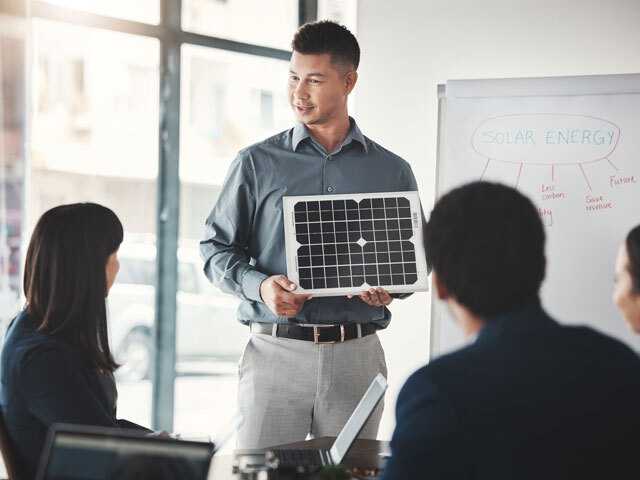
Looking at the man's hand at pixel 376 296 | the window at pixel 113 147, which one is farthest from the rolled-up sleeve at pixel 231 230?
the window at pixel 113 147

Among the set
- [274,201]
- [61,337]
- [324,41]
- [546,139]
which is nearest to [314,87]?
[324,41]

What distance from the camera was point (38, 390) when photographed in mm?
1498

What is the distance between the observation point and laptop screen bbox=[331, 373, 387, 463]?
1.72 m

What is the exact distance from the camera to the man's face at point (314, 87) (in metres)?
2.51

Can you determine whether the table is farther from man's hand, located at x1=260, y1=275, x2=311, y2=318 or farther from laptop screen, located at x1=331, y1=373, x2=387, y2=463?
man's hand, located at x1=260, y1=275, x2=311, y2=318

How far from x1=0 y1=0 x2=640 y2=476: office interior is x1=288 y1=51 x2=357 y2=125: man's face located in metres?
1.22

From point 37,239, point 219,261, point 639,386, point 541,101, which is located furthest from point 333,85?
point 639,386

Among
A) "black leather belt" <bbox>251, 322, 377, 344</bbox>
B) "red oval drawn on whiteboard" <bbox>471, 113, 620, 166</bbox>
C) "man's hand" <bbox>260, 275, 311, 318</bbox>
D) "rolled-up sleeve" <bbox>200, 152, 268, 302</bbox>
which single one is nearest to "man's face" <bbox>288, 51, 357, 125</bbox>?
"rolled-up sleeve" <bbox>200, 152, 268, 302</bbox>

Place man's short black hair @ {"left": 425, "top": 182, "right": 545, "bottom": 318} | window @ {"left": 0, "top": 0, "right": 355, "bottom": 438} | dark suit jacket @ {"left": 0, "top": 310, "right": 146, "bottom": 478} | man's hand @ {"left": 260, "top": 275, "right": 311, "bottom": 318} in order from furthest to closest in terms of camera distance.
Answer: window @ {"left": 0, "top": 0, "right": 355, "bottom": 438} < man's hand @ {"left": 260, "top": 275, "right": 311, "bottom": 318} < dark suit jacket @ {"left": 0, "top": 310, "right": 146, "bottom": 478} < man's short black hair @ {"left": 425, "top": 182, "right": 545, "bottom": 318}

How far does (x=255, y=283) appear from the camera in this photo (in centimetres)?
235

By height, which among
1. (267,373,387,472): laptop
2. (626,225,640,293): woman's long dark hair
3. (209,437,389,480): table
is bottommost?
(209,437,389,480): table

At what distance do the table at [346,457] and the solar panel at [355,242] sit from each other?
0.52 meters

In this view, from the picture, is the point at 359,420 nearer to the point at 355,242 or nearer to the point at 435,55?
the point at 355,242

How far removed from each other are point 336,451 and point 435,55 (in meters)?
2.41
